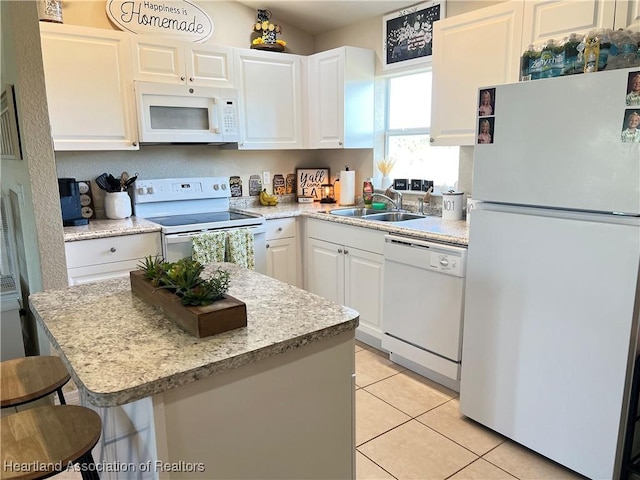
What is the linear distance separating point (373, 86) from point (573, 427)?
279 centimetres

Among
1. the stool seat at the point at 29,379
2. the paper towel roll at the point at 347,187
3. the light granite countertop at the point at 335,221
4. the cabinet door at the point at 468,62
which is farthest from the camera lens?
the paper towel roll at the point at 347,187

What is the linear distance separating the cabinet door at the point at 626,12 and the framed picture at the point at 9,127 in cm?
298

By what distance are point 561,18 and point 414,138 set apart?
1.43m

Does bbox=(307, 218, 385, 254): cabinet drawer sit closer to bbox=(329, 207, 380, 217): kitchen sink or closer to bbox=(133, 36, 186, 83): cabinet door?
bbox=(329, 207, 380, 217): kitchen sink

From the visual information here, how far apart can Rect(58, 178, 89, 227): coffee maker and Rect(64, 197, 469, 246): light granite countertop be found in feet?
0.31

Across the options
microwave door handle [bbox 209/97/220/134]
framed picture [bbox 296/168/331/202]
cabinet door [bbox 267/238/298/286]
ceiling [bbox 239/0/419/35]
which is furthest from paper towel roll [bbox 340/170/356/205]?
ceiling [bbox 239/0/419/35]

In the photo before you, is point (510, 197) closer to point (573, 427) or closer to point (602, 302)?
point (602, 302)

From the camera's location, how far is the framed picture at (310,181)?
4.20 metres

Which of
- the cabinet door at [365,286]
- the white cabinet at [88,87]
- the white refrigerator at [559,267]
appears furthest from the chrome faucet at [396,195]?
the white cabinet at [88,87]

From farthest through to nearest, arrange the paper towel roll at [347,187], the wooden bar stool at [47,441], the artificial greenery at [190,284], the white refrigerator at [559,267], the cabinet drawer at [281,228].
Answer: the paper towel roll at [347,187] → the cabinet drawer at [281,228] → the white refrigerator at [559,267] → the artificial greenery at [190,284] → the wooden bar stool at [47,441]

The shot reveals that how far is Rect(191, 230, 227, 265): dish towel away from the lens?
3.02 meters

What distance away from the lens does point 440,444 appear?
2.24 metres

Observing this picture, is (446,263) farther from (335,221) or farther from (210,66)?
(210,66)

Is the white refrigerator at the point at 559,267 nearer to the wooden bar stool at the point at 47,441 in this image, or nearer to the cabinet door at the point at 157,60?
the wooden bar stool at the point at 47,441
